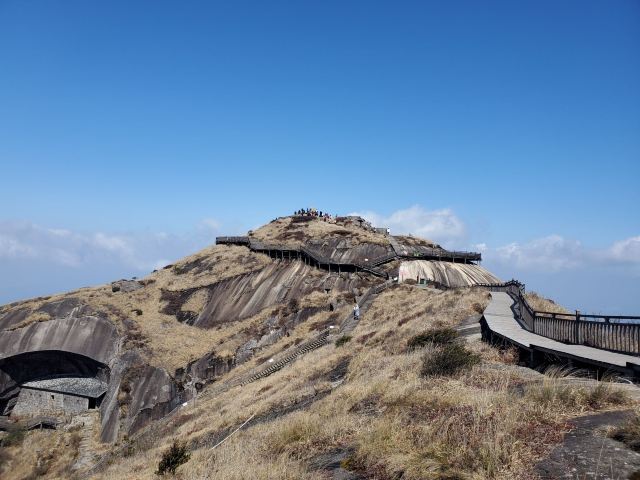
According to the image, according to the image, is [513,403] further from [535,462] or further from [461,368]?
[461,368]

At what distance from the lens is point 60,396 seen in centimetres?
5069

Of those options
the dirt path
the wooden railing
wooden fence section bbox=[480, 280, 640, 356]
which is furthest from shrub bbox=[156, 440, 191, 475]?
the wooden railing

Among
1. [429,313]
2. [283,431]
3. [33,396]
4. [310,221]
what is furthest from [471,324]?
[310,221]

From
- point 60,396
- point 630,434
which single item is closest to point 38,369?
point 60,396

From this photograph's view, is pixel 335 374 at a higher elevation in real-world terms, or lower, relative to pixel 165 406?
higher

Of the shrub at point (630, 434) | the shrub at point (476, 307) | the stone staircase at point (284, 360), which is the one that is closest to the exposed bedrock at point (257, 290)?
the stone staircase at point (284, 360)

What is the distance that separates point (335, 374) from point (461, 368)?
11.2m

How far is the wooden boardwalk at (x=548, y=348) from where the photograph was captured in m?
12.1

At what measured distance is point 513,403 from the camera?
9406 mm

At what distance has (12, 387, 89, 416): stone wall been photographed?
50062 millimetres

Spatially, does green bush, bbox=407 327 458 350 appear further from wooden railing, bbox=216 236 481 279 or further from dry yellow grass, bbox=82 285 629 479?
wooden railing, bbox=216 236 481 279

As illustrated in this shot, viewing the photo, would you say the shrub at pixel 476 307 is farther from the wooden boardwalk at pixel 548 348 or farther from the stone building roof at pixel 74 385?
the stone building roof at pixel 74 385

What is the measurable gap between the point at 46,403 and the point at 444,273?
4719 cm

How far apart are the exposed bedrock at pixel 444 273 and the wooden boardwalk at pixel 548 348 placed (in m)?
32.7
